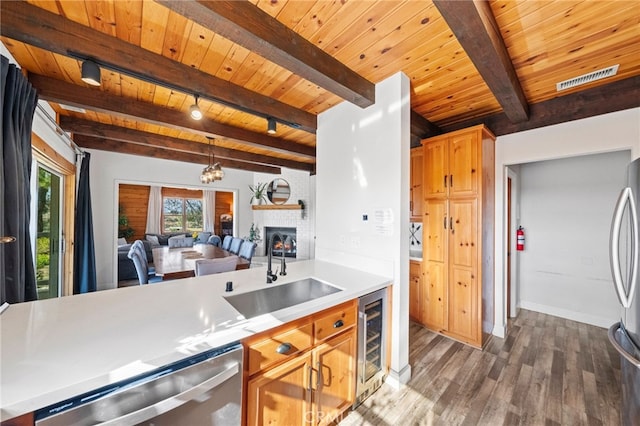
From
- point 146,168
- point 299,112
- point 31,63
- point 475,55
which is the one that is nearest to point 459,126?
point 475,55

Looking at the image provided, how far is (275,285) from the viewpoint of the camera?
1828 mm

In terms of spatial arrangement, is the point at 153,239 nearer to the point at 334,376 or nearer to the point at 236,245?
the point at 236,245

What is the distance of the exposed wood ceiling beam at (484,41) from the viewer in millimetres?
1207

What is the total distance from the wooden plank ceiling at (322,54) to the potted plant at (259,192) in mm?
4232

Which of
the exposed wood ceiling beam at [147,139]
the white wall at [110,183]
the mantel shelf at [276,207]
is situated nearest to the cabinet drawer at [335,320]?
the exposed wood ceiling beam at [147,139]

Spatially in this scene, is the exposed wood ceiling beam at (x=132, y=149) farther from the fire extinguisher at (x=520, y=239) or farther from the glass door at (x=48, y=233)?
the fire extinguisher at (x=520, y=239)

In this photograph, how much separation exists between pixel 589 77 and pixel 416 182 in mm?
1759

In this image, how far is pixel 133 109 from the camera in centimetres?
249

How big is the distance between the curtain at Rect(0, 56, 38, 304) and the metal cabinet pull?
60.0 inches

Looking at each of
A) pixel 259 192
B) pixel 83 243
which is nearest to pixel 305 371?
pixel 83 243

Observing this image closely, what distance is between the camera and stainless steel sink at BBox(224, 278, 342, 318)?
1.69m

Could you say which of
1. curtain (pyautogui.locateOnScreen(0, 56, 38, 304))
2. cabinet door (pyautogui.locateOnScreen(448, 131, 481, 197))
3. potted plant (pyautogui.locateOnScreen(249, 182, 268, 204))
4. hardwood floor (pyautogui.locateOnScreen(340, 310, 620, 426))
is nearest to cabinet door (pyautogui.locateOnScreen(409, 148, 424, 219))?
cabinet door (pyautogui.locateOnScreen(448, 131, 481, 197))

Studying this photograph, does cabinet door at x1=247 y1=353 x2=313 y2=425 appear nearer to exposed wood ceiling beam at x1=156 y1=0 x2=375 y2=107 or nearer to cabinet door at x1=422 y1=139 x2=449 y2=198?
exposed wood ceiling beam at x1=156 y1=0 x2=375 y2=107

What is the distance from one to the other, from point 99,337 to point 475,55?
99.1 inches
